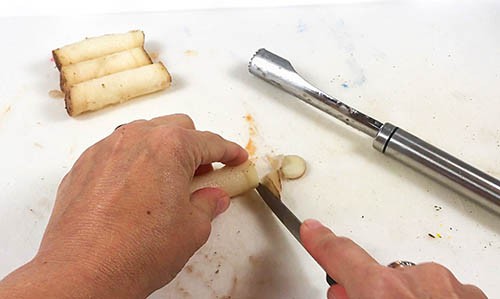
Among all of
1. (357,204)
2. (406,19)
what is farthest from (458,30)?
(357,204)

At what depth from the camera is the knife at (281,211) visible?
2.50ft

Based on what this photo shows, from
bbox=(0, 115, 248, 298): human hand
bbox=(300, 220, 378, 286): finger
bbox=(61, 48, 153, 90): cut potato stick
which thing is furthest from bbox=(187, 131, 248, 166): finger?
bbox=(61, 48, 153, 90): cut potato stick

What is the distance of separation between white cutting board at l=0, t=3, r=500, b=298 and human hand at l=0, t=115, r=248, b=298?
136 mm

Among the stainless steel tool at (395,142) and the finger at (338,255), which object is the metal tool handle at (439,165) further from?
the finger at (338,255)

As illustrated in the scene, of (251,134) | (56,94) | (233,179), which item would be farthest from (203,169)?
(56,94)

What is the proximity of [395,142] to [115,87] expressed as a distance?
50 cm

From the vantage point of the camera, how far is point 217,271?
78 cm

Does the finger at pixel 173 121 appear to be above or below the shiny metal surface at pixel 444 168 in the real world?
below

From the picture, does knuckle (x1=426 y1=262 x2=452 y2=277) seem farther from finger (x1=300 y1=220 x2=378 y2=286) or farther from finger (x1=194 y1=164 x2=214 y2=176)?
finger (x1=194 y1=164 x2=214 y2=176)

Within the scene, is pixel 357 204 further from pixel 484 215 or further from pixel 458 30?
pixel 458 30

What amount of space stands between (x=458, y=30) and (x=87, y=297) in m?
0.95

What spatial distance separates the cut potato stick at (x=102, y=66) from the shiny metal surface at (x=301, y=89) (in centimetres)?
21

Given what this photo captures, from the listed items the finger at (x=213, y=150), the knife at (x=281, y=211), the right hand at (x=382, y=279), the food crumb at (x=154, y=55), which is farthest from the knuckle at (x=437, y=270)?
the food crumb at (x=154, y=55)

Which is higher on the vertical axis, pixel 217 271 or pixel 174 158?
pixel 174 158
